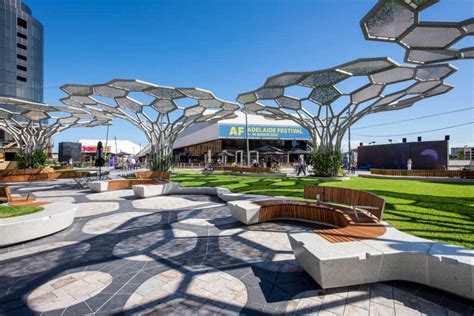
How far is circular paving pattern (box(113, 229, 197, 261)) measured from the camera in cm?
454

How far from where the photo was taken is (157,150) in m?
21.0

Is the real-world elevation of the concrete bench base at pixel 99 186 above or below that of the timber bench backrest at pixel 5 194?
below

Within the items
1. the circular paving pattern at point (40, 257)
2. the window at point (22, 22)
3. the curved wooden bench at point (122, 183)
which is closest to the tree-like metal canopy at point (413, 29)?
the circular paving pattern at point (40, 257)

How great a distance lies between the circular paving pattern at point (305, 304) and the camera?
2.86m

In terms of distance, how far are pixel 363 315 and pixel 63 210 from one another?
6.78 m

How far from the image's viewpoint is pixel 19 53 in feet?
171

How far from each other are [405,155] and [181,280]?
3166cm

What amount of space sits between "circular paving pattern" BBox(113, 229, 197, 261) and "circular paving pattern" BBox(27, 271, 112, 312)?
2.54ft

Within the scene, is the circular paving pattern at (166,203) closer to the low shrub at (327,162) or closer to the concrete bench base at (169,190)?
the concrete bench base at (169,190)

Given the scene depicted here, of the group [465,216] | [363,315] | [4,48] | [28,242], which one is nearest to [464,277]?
[363,315]

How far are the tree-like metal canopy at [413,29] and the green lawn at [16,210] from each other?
35.4ft

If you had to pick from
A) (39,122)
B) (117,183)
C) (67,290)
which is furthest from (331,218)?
(39,122)

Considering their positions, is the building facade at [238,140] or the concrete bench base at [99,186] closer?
the concrete bench base at [99,186]

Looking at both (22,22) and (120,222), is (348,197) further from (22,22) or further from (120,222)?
(22,22)
